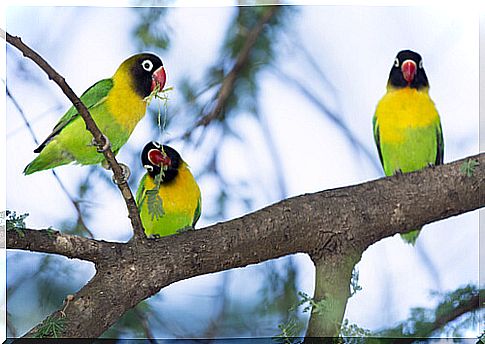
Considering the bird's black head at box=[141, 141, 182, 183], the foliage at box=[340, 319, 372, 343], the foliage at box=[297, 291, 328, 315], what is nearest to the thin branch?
the bird's black head at box=[141, 141, 182, 183]

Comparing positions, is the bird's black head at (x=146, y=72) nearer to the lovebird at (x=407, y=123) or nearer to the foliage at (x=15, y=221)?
the foliage at (x=15, y=221)

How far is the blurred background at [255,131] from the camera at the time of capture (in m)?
1.92

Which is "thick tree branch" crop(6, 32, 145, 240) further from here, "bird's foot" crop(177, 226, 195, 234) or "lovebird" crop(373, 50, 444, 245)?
"lovebird" crop(373, 50, 444, 245)

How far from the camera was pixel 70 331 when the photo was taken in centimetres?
178

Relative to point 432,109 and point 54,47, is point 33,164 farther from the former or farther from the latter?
point 432,109

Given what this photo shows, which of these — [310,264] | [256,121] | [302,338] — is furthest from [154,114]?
[302,338]

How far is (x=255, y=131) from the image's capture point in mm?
1951

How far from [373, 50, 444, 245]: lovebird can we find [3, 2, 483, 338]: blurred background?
0.07 feet

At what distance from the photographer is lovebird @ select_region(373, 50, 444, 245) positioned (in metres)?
1.94

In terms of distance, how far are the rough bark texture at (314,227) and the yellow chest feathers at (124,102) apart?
0.30 m

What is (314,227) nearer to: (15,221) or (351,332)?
(351,332)

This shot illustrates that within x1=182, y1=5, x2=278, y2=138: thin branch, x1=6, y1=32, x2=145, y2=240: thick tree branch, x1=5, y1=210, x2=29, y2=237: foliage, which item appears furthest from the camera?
x1=182, y1=5, x2=278, y2=138: thin branch

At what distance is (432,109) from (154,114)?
665mm

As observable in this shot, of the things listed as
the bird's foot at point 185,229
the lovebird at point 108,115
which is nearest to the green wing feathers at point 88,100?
the lovebird at point 108,115
